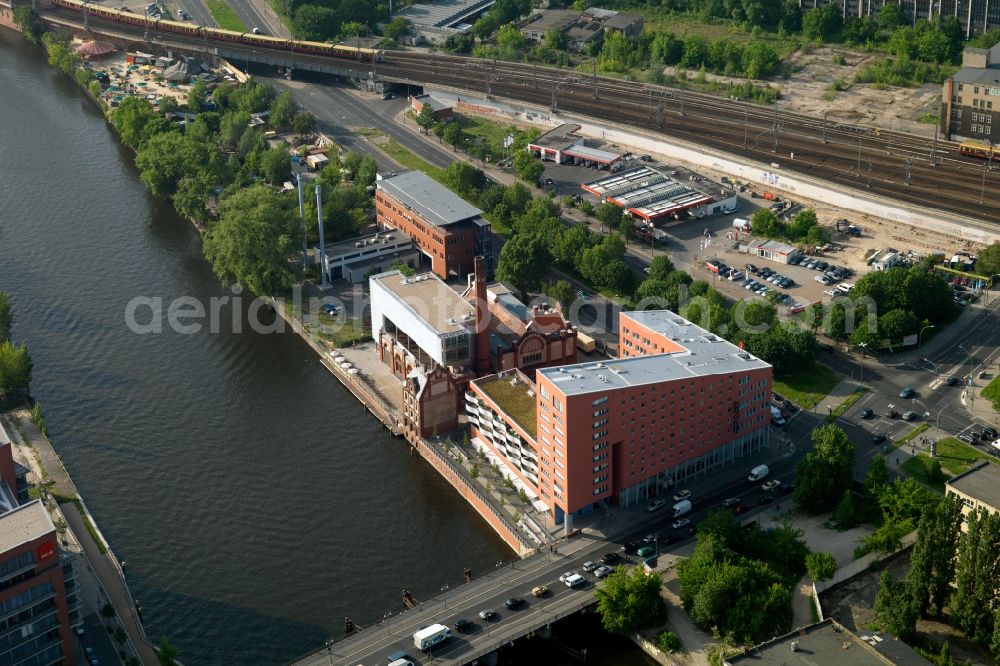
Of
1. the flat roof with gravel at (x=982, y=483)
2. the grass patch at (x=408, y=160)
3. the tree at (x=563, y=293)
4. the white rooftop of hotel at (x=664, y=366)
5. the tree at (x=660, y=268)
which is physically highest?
the grass patch at (x=408, y=160)

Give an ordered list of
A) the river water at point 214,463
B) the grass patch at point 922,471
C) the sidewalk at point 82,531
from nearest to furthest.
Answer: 1. the sidewalk at point 82,531
2. the river water at point 214,463
3. the grass patch at point 922,471

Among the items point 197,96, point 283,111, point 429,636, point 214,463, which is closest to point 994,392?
point 429,636

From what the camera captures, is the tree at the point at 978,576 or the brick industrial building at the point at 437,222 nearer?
the tree at the point at 978,576

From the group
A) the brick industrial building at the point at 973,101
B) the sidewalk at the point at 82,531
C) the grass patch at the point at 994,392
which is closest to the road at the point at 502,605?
the sidewalk at the point at 82,531

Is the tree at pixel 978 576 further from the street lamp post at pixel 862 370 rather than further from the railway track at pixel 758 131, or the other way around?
the railway track at pixel 758 131

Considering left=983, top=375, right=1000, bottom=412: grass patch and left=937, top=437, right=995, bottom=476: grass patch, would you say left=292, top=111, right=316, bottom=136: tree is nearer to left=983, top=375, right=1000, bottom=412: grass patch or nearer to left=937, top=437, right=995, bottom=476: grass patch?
left=983, top=375, right=1000, bottom=412: grass patch

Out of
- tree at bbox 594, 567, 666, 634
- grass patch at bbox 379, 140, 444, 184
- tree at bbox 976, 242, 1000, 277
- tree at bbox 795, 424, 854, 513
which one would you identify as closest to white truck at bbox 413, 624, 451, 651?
tree at bbox 594, 567, 666, 634

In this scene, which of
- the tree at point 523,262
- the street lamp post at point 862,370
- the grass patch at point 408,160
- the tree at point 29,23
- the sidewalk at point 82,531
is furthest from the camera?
the tree at point 29,23

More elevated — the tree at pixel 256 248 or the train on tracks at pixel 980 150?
the train on tracks at pixel 980 150
